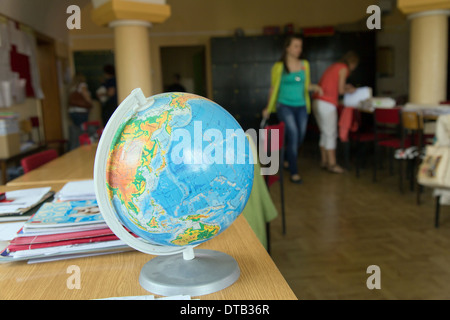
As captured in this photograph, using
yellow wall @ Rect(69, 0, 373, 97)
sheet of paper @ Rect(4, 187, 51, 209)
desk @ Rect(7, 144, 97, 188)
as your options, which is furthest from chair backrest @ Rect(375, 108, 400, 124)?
yellow wall @ Rect(69, 0, 373, 97)

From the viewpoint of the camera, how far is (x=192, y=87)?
10.8m

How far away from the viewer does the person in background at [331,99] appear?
16.9 ft

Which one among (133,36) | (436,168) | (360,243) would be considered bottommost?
(360,243)

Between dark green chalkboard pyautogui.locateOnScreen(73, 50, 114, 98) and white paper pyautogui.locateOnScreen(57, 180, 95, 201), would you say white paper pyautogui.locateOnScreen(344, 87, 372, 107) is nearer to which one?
white paper pyautogui.locateOnScreen(57, 180, 95, 201)

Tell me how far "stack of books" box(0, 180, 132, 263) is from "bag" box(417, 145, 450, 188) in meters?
2.79

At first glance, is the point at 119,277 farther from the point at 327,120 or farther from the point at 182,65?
the point at 182,65

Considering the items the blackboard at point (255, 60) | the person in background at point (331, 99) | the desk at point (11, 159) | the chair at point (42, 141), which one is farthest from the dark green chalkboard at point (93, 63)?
the person in background at point (331, 99)

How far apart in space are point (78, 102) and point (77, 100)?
0.04 m

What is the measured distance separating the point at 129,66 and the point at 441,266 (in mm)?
4355

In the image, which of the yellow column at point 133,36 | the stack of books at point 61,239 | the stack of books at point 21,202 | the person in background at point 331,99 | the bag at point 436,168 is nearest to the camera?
the stack of books at point 61,239

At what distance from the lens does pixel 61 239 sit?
1.03 m

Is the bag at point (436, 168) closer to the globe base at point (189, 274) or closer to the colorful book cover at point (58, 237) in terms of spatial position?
the globe base at point (189, 274)

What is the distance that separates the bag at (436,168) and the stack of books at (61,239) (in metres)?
2.79

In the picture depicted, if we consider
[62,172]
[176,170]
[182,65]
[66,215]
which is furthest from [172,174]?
[182,65]
